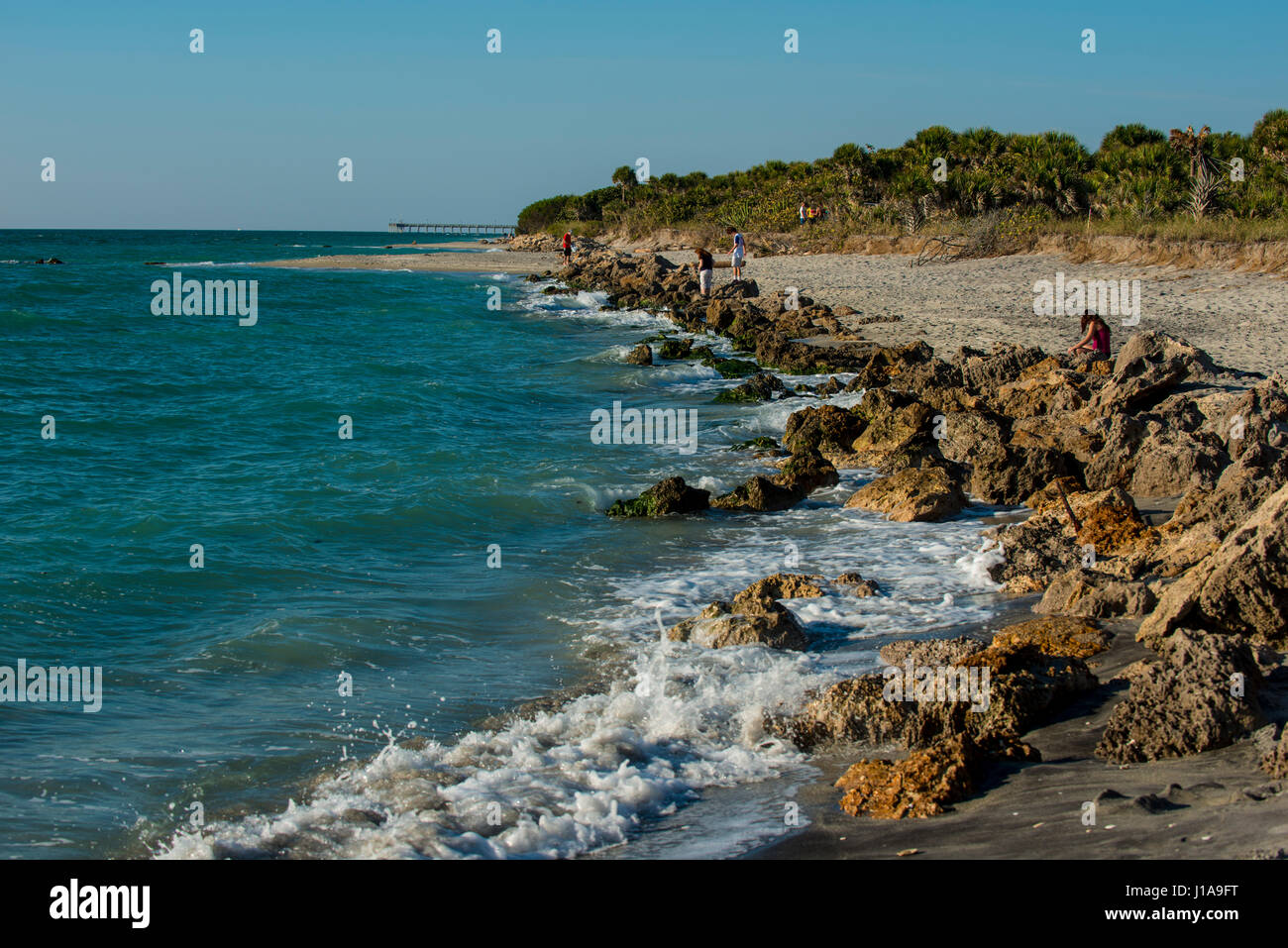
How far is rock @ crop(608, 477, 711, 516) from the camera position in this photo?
40.7 ft

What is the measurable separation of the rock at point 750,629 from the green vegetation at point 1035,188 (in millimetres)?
21435

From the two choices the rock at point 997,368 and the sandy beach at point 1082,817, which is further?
the rock at point 997,368

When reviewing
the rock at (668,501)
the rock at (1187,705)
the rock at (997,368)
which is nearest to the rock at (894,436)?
→ the rock at (997,368)

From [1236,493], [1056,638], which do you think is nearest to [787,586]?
[1056,638]

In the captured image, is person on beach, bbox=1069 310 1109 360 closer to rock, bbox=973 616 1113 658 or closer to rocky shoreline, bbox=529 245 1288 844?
rocky shoreline, bbox=529 245 1288 844

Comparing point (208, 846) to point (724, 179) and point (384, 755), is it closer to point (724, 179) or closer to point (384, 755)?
point (384, 755)

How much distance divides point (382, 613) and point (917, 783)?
18.7 ft

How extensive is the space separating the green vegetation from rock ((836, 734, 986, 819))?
23092mm

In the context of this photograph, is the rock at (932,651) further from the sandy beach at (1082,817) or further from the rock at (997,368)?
the rock at (997,368)

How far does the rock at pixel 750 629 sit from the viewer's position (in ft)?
25.5

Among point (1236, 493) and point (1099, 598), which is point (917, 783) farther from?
point (1236, 493)

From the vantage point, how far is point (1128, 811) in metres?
4.59

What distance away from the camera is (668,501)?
1241 cm
